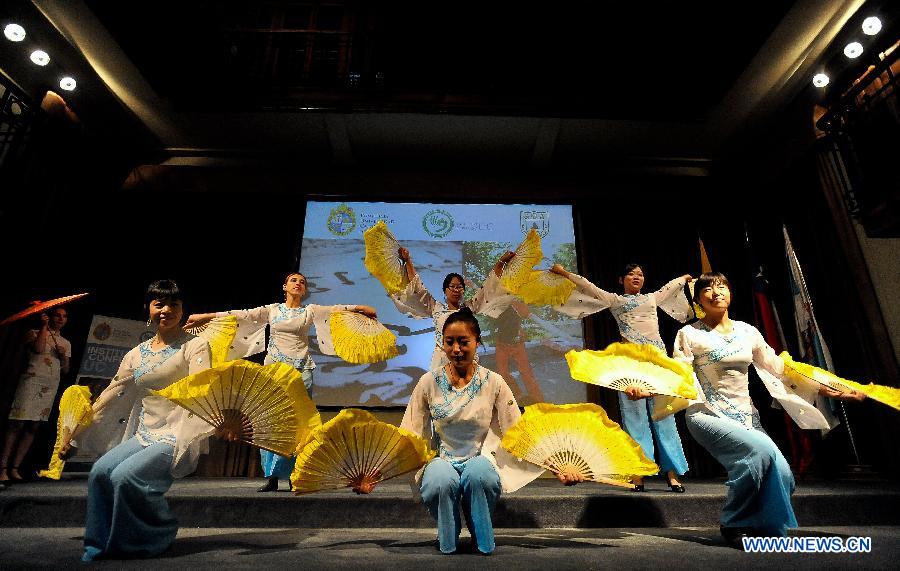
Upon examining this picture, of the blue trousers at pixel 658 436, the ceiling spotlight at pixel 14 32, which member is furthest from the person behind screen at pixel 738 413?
the ceiling spotlight at pixel 14 32

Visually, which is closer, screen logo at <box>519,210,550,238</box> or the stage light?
the stage light

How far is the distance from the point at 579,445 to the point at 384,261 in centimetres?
240

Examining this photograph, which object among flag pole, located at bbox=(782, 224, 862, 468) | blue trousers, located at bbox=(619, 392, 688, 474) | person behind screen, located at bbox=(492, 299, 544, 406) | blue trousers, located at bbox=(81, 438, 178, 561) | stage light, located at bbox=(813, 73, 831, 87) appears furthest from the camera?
person behind screen, located at bbox=(492, 299, 544, 406)

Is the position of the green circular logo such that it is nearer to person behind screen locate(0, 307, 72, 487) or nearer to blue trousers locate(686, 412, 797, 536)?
person behind screen locate(0, 307, 72, 487)

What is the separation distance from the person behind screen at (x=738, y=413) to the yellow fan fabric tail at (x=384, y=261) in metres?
2.14

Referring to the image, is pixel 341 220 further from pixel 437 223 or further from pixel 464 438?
pixel 464 438

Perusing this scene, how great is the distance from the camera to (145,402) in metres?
2.01

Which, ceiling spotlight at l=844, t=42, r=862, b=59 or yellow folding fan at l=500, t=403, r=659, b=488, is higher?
ceiling spotlight at l=844, t=42, r=862, b=59

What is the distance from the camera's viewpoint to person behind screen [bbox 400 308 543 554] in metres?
1.84

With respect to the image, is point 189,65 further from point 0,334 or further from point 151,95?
point 0,334

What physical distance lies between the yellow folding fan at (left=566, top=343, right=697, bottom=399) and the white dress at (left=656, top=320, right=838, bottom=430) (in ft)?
0.53

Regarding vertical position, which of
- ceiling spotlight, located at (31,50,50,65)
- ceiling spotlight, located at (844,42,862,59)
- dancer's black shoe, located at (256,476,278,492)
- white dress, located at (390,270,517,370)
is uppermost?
ceiling spotlight, located at (31,50,50,65)

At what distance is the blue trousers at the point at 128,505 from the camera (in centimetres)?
177

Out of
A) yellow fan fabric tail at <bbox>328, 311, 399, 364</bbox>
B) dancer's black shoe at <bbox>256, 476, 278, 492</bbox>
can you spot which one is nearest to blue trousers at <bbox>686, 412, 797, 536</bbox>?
yellow fan fabric tail at <bbox>328, 311, 399, 364</bbox>
